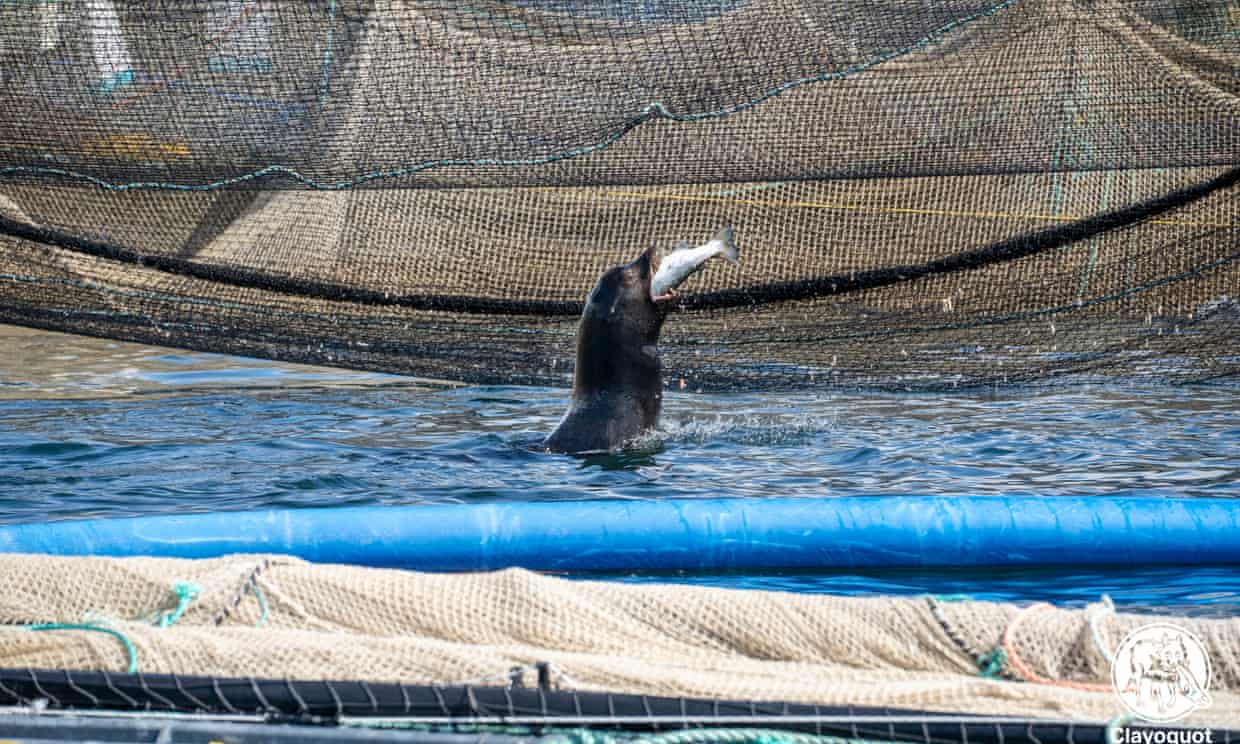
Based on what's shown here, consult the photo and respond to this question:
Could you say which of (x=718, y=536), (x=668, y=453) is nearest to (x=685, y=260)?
(x=668, y=453)

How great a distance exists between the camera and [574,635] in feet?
11.2

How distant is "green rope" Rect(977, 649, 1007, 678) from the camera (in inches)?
128

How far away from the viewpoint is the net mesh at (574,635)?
117 inches

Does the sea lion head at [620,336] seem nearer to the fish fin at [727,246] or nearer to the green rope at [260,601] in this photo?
the fish fin at [727,246]

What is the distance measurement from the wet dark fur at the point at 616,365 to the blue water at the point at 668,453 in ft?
0.60

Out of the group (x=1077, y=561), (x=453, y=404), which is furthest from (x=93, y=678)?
(x=453, y=404)

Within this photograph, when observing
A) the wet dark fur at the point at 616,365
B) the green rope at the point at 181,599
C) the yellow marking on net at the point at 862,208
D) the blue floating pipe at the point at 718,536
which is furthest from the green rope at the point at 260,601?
the yellow marking on net at the point at 862,208

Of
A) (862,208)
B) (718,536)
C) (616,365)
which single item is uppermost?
(862,208)

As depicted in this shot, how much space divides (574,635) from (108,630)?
991 millimetres

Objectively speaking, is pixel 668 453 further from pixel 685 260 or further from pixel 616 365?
pixel 685 260

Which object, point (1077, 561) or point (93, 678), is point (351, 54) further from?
point (93, 678)

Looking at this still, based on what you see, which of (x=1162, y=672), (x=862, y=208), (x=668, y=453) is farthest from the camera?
(x=862, y=208)

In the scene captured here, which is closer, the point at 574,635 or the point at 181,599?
the point at 574,635

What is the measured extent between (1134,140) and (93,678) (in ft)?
23.6
